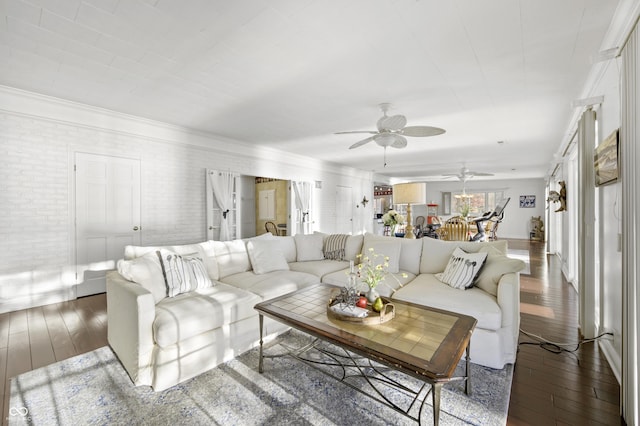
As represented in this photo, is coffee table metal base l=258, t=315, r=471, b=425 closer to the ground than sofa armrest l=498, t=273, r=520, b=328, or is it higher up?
closer to the ground

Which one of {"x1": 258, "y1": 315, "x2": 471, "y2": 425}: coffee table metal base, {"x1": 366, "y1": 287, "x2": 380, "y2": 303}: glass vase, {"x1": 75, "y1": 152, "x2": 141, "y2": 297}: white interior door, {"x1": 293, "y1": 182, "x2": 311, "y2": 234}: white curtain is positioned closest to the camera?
{"x1": 258, "y1": 315, "x2": 471, "y2": 425}: coffee table metal base

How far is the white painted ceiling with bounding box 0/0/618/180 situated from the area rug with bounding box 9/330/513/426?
105 inches

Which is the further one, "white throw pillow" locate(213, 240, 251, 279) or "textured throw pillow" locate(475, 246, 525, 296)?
"white throw pillow" locate(213, 240, 251, 279)

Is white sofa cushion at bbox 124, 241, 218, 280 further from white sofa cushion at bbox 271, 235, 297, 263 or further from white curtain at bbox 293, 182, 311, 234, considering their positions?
white curtain at bbox 293, 182, 311, 234

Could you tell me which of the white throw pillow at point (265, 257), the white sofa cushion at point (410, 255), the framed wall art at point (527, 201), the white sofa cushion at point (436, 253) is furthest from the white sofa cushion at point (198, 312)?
the framed wall art at point (527, 201)

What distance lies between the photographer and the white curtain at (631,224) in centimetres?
155

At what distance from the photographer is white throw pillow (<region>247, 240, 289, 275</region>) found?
3467 millimetres

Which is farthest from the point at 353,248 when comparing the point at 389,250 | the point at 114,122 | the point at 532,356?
the point at 114,122

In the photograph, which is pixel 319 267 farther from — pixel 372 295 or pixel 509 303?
pixel 509 303

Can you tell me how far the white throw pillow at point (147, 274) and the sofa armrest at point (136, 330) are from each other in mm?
73

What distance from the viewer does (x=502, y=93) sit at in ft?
11.3

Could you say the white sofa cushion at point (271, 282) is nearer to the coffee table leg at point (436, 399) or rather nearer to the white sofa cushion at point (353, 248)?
the white sofa cushion at point (353, 248)

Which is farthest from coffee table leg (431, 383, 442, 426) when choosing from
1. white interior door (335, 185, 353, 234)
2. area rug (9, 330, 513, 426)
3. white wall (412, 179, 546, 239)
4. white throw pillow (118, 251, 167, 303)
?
white wall (412, 179, 546, 239)

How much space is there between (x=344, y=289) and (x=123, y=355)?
184 centimetres
